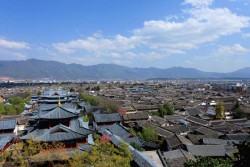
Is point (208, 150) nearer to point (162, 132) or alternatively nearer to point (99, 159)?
point (162, 132)

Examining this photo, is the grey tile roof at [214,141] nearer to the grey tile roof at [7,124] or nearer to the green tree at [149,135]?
the green tree at [149,135]

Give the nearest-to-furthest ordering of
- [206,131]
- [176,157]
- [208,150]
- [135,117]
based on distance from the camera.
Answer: [176,157] < [208,150] < [206,131] < [135,117]

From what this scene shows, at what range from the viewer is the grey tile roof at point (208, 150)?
2859 centimetres

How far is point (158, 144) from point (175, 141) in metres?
2.57

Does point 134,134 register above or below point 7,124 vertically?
below

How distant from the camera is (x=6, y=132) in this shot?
36344 millimetres

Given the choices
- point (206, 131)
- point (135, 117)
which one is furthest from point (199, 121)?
point (135, 117)

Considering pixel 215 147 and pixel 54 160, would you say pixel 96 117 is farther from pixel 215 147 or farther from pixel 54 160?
pixel 54 160

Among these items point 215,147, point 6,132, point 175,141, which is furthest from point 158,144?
point 6,132

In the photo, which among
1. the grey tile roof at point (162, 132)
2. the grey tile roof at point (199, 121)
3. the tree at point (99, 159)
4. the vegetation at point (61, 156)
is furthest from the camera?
the grey tile roof at point (199, 121)

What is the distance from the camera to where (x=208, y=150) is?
29.4m

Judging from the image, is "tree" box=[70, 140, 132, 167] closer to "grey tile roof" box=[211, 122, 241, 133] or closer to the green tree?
the green tree

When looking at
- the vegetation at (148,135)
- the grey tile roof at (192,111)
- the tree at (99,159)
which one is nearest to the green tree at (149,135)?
the vegetation at (148,135)

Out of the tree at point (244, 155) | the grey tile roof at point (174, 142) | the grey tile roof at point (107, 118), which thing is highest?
the tree at point (244, 155)
